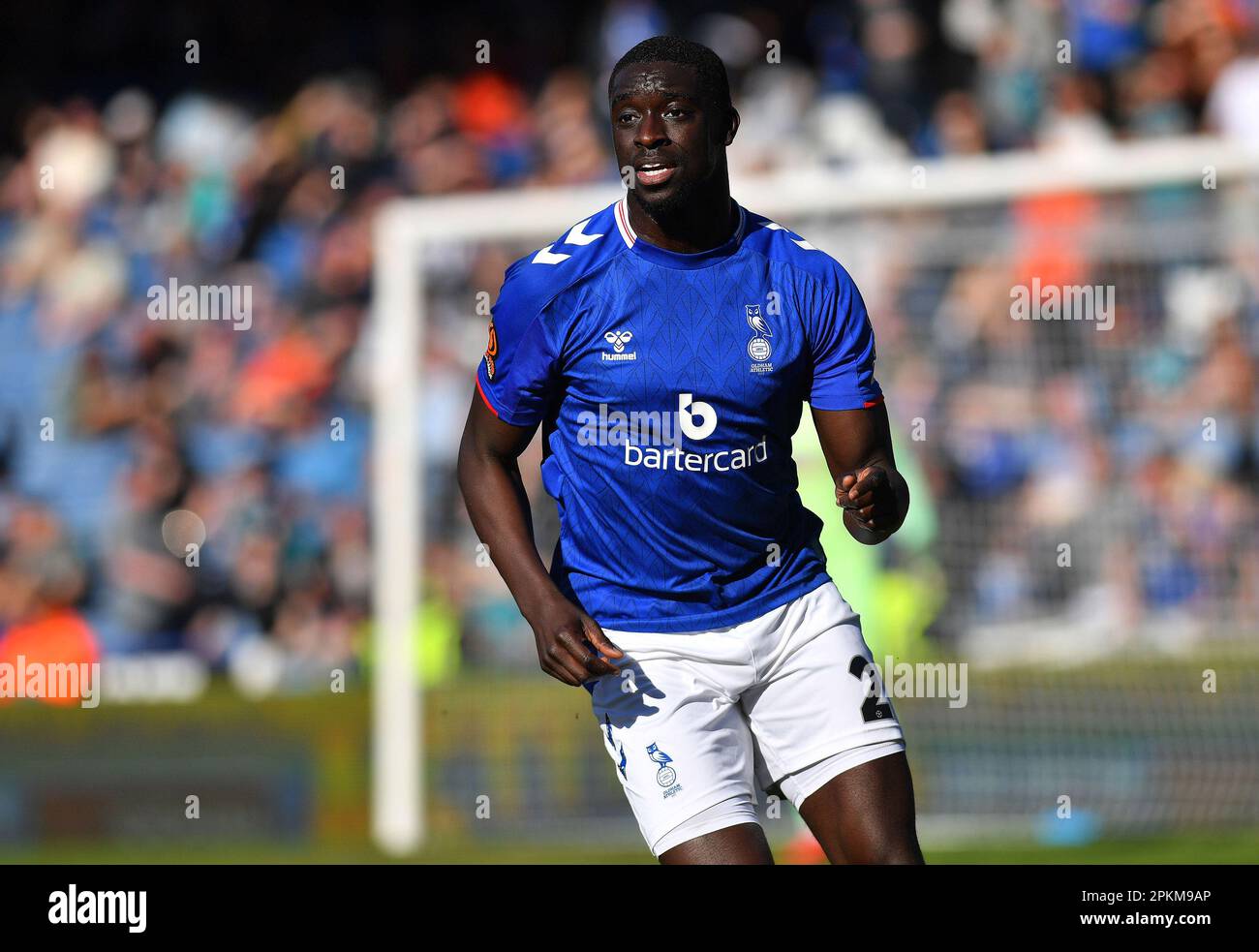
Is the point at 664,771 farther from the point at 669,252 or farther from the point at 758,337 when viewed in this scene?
the point at 669,252

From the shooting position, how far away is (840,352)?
409 cm

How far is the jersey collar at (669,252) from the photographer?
13.3ft

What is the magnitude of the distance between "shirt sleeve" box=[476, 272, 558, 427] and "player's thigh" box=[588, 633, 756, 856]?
0.59m

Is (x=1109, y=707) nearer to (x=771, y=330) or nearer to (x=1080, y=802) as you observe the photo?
(x=1080, y=802)

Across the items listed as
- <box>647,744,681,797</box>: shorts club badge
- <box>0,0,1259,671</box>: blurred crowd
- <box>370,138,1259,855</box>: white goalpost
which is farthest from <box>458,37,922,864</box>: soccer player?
<box>0,0,1259,671</box>: blurred crowd

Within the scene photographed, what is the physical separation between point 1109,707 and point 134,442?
6427 millimetres

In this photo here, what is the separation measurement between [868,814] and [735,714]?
40 centimetres

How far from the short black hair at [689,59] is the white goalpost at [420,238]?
14.2 feet

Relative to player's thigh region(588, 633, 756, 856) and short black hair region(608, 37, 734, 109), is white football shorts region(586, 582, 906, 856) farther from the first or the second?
short black hair region(608, 37, 734, 109)

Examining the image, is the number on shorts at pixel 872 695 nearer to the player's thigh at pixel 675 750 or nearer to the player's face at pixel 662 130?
the player's thigh at pixel 675 750

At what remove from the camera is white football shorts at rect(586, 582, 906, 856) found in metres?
3.94

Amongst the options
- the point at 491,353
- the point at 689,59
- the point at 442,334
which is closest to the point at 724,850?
the point at 491,353

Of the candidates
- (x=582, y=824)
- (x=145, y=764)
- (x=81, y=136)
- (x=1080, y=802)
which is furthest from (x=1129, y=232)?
(x=81, y=136)

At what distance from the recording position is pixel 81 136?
1286cm
